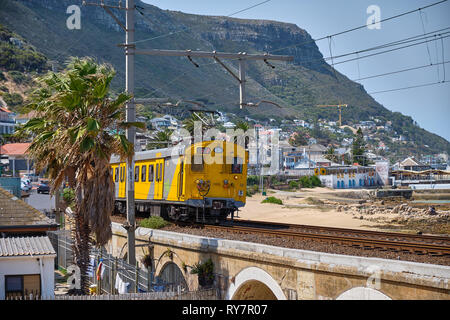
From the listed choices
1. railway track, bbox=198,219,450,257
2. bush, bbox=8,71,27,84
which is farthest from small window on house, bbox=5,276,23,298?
bush, bbox=8,71,27,84

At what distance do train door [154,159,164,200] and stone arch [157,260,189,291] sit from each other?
464 cm

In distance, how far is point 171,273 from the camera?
18672mm

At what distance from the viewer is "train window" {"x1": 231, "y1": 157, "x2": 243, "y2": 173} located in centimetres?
2217

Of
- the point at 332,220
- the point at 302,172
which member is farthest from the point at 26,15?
the point at 332,220

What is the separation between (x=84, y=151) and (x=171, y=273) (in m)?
6.20

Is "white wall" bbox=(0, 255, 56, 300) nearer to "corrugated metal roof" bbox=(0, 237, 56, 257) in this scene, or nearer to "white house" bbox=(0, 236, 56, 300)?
"white house" bbox=(0, 236, 56, 300)

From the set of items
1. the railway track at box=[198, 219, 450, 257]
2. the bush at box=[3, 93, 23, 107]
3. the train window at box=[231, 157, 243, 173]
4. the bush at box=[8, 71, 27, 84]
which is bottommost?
the railway track at box=[198, 219, 450, 257]

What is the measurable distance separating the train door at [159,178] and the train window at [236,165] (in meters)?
3.06

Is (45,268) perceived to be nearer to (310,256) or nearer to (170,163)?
(310,256)

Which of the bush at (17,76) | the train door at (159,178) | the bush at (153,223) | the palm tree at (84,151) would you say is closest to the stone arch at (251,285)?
the palm tree at (84,151)

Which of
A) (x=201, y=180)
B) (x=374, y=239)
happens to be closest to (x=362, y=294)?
(x=374, y=239)

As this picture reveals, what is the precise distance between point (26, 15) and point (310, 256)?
594 ft

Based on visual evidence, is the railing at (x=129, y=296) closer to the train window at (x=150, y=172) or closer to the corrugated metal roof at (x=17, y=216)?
the corrugated metal roof at (x=17, y=216)

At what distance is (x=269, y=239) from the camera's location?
1631 cm
